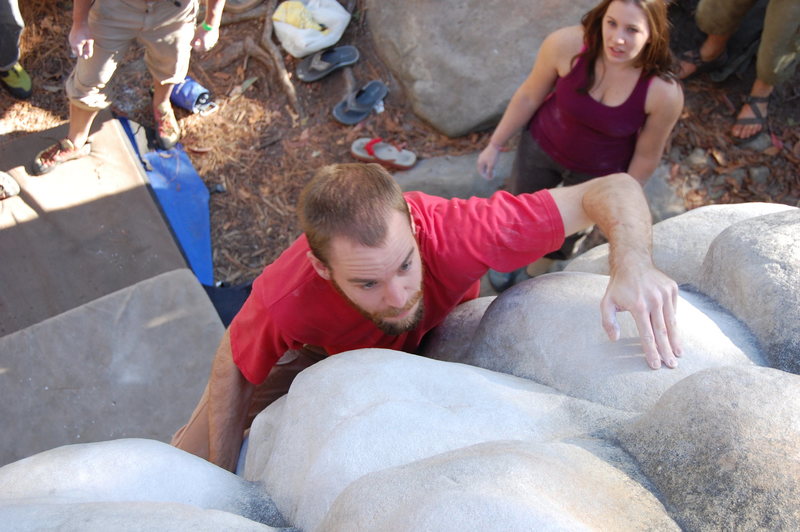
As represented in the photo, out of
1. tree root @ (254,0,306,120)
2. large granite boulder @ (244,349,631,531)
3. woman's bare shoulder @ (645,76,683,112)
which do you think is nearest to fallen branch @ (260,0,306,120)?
tree root @ (254,0,306,120)

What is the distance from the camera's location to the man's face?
1.88 meters

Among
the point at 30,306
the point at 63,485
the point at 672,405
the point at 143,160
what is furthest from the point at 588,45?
the point at 30,306

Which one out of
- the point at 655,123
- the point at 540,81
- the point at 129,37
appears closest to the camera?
the point at 655,123

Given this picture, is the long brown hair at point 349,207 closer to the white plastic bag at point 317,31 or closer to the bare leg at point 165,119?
the bare leg at point 165,119

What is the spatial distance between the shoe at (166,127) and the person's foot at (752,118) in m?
3.96

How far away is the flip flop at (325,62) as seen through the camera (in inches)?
190

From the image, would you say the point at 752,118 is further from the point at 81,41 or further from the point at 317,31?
the point at 81,41

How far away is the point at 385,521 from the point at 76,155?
4.08 m

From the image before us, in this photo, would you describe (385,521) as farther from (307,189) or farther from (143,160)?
(143,160)

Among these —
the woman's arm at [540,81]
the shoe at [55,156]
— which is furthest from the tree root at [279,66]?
the woman's arm at [540,81]

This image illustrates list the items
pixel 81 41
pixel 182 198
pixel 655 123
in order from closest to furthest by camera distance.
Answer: pixel 655 123 → pixel 81 41 → pixel 182 198

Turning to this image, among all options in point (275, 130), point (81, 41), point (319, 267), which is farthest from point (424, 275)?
point (275, 130)

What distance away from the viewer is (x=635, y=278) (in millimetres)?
1671

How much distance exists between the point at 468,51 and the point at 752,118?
198 cm
